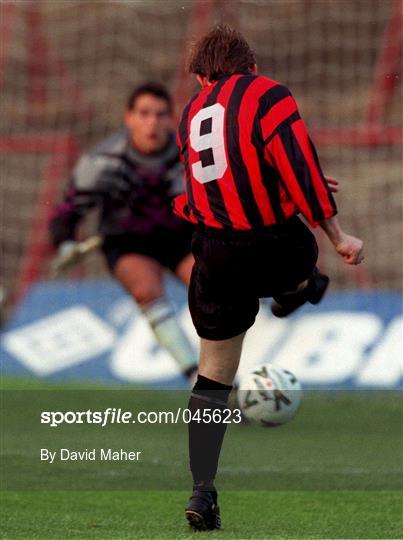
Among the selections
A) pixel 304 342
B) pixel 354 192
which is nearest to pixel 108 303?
pixel 304 342

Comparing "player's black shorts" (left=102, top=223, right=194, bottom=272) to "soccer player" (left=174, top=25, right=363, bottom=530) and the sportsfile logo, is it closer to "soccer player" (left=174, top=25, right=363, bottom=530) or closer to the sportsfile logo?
the sportsfile logo

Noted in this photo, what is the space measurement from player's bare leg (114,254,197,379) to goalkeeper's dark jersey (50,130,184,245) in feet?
0.74

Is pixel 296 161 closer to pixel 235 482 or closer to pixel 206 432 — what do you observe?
pixel 206 432

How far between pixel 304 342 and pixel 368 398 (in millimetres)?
635

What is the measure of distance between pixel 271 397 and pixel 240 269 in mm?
1287

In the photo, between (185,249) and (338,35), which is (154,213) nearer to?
(185,249)

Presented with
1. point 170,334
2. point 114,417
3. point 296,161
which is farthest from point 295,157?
point 114,417

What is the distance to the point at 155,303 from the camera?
297 inches

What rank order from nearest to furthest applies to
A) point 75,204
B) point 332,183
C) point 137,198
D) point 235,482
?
point 332,183 < point 235,482 < point 75,204 < point 137,198

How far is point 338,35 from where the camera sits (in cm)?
1346

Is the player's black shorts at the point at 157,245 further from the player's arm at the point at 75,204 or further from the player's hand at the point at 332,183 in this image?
the player's hand at the point at 332,183

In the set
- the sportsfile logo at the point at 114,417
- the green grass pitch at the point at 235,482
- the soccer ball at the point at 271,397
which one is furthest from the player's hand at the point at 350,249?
the sportsfile logo at the point at 114,417

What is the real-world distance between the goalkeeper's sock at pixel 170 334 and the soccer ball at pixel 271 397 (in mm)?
1712

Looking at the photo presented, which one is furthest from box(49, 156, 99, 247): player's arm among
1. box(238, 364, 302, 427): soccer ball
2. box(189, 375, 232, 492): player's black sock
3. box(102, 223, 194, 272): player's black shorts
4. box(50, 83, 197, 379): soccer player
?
box(189, 375, 232, 492): player's black sock
